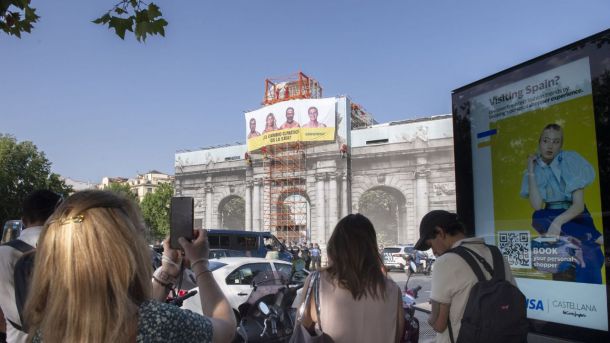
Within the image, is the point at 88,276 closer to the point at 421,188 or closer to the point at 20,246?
the point at 20,246

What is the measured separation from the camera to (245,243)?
80.8ft

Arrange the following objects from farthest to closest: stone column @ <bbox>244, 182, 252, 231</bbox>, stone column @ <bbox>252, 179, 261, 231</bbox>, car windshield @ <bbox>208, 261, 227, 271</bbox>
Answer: stone column @ <bbox>244, 182, 252, 231</bbox> < stone column @ <bbox>252, 179, 261, 231</bbox> < car windshield @ <bbox>208, 261, 227, 271</bbox>

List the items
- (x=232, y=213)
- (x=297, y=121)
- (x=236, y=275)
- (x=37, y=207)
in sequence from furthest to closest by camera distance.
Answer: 1. (x=232, y=213)
2. (x=297, y=121)
3. (x=236, y=275)
4. (x=37, y=207)

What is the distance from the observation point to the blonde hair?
138 centimetres

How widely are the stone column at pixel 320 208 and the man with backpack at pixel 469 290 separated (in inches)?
1404

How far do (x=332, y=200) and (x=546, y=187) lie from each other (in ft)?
120

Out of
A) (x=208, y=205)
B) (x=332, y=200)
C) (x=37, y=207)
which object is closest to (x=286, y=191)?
(x=332, y=200)

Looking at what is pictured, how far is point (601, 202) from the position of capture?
2693 mm

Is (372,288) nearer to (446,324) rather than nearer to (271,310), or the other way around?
(446,324)

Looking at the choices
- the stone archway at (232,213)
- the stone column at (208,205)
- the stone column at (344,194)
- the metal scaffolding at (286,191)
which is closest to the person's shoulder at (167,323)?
the stone column at (344,194)

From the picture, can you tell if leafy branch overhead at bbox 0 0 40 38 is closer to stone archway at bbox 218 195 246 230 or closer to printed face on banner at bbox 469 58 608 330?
printed face on banner at bbox 469 58 608 330

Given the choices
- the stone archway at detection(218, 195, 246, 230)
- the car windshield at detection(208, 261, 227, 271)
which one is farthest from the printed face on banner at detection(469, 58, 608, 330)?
the stone archway at detection(218, 195, 246, 230)

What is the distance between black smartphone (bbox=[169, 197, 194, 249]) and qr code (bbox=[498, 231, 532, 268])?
2.23 metres

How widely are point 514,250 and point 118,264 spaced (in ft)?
8.85
